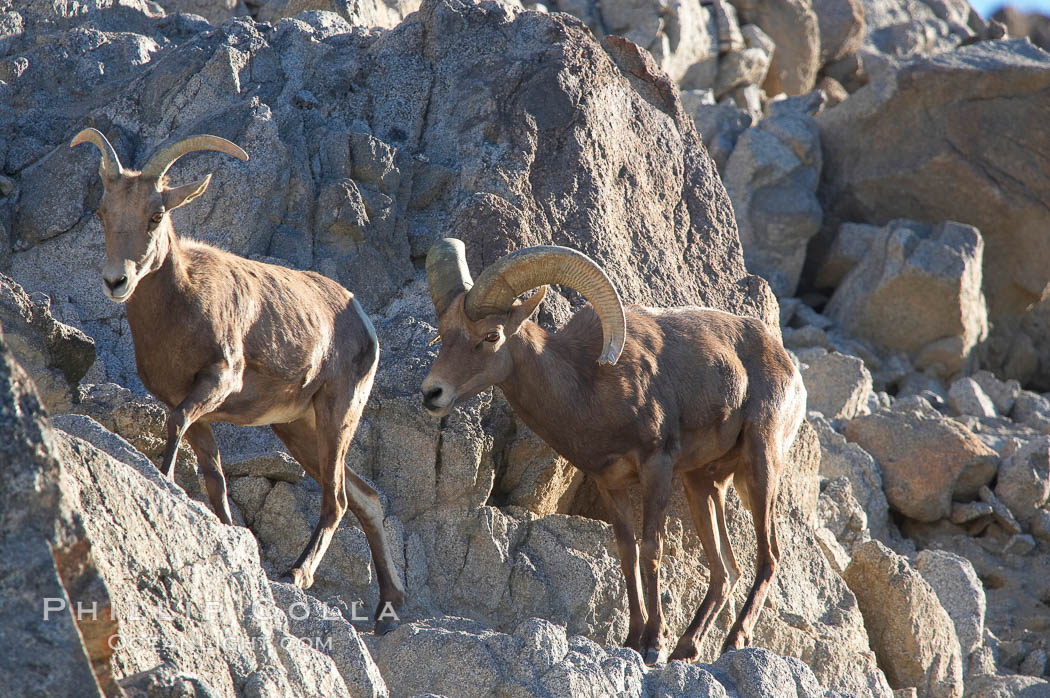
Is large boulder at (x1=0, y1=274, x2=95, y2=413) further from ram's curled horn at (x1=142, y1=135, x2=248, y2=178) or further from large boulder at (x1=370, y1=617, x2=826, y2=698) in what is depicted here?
large boulder at (x1=370, y1=617, x2=826, y2=698)

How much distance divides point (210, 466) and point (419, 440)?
1.74 m

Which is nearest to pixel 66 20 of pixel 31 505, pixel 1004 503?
pixel 31 505

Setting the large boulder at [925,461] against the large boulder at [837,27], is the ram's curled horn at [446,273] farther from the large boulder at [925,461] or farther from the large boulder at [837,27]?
the large boulder at [837,27]

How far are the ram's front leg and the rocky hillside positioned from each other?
62 cm

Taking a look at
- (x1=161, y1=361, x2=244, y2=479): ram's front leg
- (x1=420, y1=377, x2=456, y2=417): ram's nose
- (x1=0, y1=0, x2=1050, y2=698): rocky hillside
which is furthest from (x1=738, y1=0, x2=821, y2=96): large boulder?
(x1=161, y1=361, x2=244, y2=479): ram's front leg

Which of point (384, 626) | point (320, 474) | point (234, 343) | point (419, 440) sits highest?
point (234, 343)

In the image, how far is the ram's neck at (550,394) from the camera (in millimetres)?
7633

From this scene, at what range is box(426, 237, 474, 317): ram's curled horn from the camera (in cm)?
766

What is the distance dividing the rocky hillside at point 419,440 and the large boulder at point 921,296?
1.45 metres

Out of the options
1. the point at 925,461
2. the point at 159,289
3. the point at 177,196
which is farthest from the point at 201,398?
the point at 925,461

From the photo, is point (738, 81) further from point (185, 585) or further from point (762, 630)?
point (185, 585)

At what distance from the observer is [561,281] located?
753 cm

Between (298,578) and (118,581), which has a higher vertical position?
(118,581)

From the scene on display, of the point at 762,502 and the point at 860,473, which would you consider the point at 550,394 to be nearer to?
the point at 762,502
